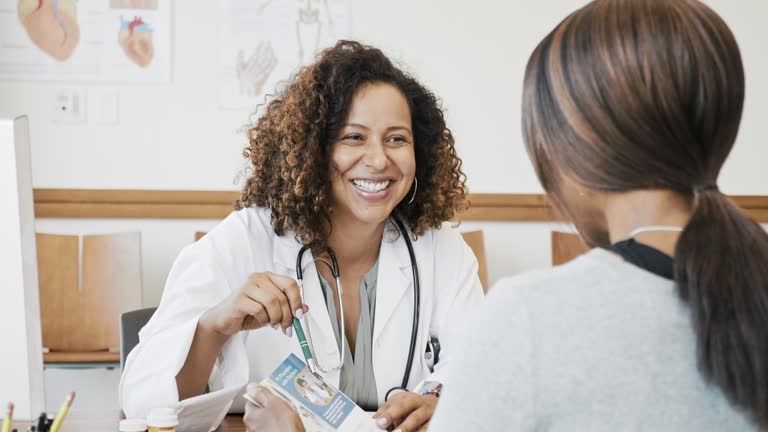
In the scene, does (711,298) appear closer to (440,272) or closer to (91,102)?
(440,272)

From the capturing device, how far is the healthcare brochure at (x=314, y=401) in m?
1.18

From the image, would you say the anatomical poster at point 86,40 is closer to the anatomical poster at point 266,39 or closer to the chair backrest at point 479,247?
the anatomical poster at point 266,39

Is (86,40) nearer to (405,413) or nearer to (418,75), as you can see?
(418,75)

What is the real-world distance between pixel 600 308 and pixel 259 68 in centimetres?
284

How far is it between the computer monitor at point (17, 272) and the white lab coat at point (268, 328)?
0.39m

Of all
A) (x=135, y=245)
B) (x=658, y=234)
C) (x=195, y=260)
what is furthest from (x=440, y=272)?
(x=135, y=245)

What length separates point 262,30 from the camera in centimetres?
331

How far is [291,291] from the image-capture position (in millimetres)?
1373

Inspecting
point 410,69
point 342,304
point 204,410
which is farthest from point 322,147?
point 410,69

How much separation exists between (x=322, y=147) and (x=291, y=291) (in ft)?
1.58

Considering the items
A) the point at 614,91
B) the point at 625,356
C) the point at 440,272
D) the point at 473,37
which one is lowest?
the point at 440,272

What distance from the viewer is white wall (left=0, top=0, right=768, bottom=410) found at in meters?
3.23

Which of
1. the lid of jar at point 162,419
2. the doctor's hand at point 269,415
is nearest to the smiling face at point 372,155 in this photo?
the doctor's hand at point 269,415

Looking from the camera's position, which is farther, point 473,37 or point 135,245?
point 473,37
